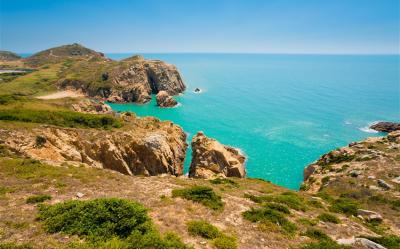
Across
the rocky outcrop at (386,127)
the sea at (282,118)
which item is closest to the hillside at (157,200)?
the sea at (282,118)

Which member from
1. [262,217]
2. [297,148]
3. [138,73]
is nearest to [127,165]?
[262,217]

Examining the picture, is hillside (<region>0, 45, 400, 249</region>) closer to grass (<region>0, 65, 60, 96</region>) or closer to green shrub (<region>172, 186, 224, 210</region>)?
green shrub (<region>172, 186, 224, 210</region>)

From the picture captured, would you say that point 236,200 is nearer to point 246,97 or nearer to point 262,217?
point 262,217

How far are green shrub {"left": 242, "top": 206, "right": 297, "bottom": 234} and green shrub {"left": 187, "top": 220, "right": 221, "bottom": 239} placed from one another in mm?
3229

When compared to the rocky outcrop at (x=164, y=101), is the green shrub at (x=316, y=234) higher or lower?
higher

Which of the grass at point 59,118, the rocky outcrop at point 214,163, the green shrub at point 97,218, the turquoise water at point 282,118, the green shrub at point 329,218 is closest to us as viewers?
the green shrub at point 97,218

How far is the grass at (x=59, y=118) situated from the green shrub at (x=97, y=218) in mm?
34361

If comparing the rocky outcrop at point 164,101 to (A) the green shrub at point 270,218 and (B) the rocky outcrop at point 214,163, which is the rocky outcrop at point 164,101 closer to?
(B) the rocky outcrop at point 214,163

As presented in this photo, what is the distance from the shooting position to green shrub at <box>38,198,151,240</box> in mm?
12227

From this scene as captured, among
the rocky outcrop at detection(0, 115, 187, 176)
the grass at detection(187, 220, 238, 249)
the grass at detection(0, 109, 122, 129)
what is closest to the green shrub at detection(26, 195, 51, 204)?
the grass at detection(187, 220, 238, 249)

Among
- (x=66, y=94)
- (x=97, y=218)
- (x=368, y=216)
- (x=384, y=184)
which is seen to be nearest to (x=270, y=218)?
(x=97, y=218)

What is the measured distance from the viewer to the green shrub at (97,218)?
40.1ft

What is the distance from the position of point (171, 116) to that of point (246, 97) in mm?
52764

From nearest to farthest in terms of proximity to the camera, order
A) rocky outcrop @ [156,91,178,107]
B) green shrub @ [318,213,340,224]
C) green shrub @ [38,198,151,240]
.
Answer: green shrub @ [38,198,151,240]
green shrub @ [318,213,340,224]
rocky outcrop @ [156,91,178,107]
